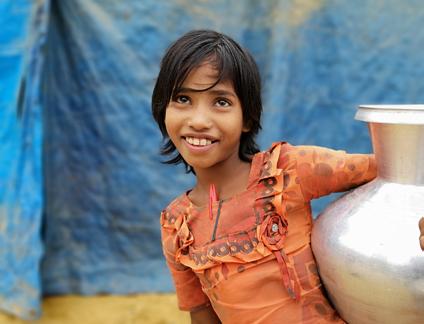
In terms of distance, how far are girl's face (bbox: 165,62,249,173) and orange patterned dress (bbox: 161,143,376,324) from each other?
0.34 feet

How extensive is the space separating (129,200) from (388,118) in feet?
6.70

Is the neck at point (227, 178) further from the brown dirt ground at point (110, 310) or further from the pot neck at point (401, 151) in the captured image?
the brown dirt ground at point (110, 310)

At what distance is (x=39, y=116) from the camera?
2.39m

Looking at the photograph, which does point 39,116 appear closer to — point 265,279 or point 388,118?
point 265,279

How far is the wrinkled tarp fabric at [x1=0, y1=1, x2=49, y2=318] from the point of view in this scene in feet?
7.78

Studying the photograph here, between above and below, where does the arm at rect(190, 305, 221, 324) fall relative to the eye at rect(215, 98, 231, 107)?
below

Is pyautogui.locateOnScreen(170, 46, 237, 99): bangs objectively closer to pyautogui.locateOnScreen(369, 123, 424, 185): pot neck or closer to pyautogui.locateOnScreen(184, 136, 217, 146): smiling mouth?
pyautogui.locateOnScreen(184, 136, 217, 146): smiling mouth

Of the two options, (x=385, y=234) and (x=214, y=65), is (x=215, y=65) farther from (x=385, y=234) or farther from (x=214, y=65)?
(x=385, y=234)

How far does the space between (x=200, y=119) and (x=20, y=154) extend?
5.36ft

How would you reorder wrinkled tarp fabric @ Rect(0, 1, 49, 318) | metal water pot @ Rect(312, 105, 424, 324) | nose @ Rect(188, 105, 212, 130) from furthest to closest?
wrinkled tarp fabric @ Rect(0, 1, 49, 318) → nose @ Rect(188, 105, 212, 130) → metal water pot @ Rect(312, 105, 424, 324)

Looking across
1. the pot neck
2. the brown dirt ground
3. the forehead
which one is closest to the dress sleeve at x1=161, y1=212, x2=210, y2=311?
the forehead

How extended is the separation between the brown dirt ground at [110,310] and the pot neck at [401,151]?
1.85m

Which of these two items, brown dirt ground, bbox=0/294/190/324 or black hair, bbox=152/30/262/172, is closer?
black hair, bbox=152/30/262/172

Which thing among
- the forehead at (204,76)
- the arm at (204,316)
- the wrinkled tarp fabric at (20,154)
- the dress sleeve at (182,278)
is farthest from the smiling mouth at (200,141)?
the wrinkled tarp fabric at (20,154)
